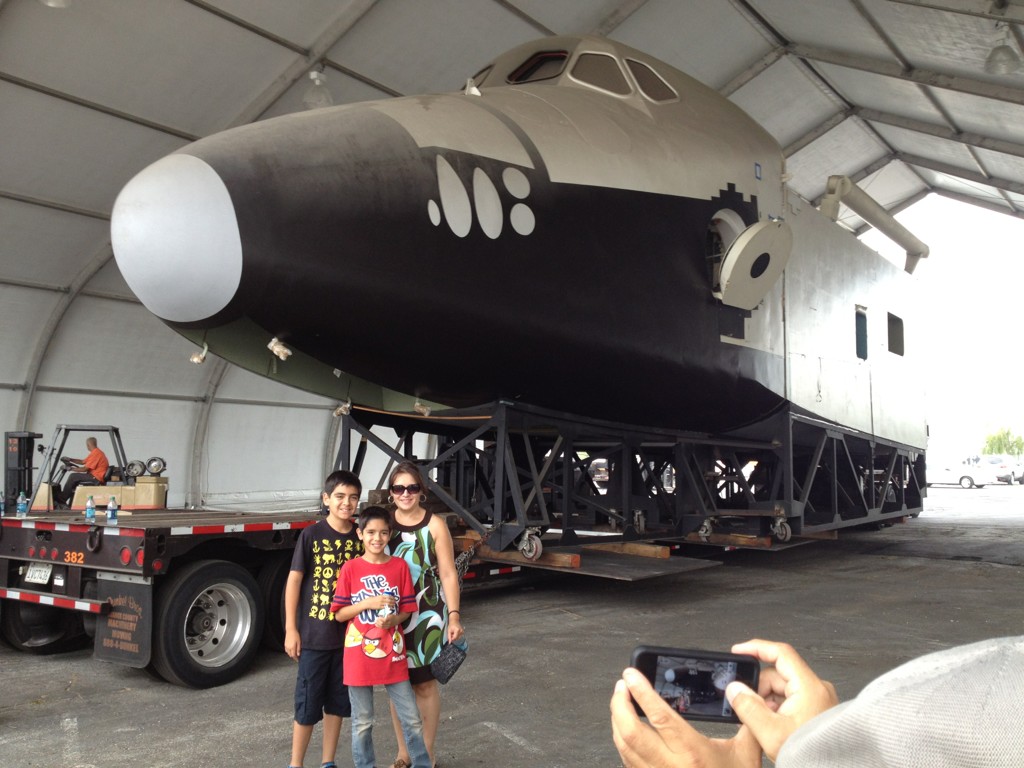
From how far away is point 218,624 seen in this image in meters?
5.58

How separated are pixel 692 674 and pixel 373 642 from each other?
2402mm

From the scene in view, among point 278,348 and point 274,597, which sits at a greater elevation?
point 278,348

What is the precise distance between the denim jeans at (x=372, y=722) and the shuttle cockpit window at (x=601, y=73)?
195 inches

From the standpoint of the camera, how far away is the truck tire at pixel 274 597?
19.5 feet

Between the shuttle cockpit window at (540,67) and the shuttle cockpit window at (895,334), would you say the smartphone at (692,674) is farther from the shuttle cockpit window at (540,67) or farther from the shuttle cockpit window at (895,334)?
the shuttle cockpit window at (895,334)

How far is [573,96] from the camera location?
6219 millimetres

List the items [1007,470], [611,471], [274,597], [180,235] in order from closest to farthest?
1. [180,235]
2. [274,597]
3. [611,471]
4. [1007,470]

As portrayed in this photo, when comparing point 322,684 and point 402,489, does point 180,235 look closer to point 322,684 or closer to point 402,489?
point 402,489

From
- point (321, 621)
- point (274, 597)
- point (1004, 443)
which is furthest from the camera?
point (1004, 443)

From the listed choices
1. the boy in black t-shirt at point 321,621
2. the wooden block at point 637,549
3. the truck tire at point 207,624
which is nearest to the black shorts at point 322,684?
the boy in black t-shirt at point 321,621

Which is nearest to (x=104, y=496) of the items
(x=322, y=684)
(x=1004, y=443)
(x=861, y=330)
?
(x=322, y=684)

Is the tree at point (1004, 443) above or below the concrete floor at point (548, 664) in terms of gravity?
above

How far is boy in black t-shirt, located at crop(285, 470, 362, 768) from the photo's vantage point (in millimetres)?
3621

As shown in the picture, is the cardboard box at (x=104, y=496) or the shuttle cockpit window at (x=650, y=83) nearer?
the shuttle cockpit window at (x=650, y=83)
